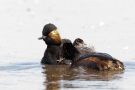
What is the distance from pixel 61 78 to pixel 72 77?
0.67ft

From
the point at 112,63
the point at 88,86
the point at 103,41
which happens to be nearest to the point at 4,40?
the point at 103,41

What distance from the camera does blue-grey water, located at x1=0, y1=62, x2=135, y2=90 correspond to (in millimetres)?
7652

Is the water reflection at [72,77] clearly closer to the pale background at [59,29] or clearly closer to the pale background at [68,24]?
the pale background at [59,29]

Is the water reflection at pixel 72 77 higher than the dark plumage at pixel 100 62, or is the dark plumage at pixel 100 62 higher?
the dark plumage at pixel 100 62

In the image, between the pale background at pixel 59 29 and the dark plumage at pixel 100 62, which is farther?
the dark plumage at pixel 100 62

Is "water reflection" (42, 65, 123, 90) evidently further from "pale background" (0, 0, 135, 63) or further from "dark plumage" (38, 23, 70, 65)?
"pale background" (0, 0, 135, 63)

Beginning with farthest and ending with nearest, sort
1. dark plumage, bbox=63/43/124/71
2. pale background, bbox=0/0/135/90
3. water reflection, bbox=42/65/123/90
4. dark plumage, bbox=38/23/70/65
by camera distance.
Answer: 1. dark plumage, bbox=38/23/70/65
2. dark plumage, bbox=63/43/124/71
3. pale background, bbox=0/0/135/90
4. water reflection, bbox=42/65/123/90

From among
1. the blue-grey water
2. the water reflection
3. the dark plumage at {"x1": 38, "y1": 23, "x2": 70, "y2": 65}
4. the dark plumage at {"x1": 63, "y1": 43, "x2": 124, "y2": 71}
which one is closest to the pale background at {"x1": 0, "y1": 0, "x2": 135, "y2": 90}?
the blue-grey water

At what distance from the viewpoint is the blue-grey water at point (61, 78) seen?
7652mm

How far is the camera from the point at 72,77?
8.73m

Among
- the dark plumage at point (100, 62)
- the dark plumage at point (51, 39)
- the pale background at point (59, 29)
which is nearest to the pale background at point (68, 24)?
the pale background at point (59, 29)

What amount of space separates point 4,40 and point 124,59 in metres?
4.72

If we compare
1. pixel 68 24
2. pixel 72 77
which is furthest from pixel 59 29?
pixel 72 77

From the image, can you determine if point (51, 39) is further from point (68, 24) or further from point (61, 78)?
point (68, 24)
